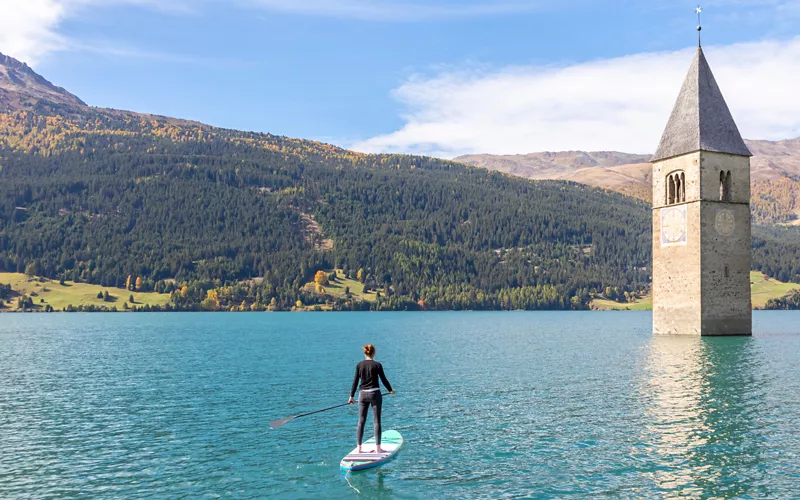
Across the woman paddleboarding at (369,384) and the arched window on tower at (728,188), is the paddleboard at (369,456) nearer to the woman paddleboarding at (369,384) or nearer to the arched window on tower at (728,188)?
the woman paddleboarding at (369,384)

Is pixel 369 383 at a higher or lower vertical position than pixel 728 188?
lower

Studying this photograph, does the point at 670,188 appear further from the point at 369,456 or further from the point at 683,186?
the point at 369,456

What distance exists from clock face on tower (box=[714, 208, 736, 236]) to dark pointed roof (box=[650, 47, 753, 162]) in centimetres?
659

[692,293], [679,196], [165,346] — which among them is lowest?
[165,346]

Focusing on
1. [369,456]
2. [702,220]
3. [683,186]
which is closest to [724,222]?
[702,220]

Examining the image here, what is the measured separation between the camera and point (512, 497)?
21.2 meters

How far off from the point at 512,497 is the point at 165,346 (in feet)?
234

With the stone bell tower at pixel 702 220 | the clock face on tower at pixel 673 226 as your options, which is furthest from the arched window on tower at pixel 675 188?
the clock face on tower at pixel 673 226

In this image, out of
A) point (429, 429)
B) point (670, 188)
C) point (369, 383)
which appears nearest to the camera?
point (369, 383)

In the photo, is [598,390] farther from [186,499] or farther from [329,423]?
[186,499]

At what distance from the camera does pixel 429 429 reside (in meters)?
31.1

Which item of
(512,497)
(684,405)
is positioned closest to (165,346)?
(684,405)

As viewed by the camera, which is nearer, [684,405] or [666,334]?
[684,405]

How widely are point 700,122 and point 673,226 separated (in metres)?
11.4
